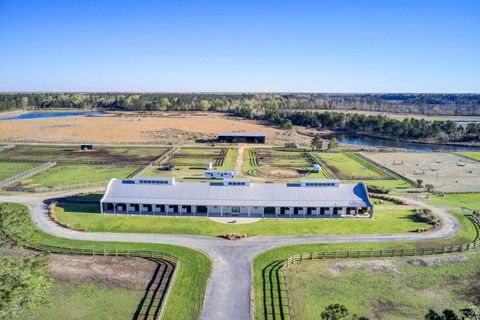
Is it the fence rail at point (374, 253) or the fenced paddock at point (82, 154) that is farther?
the fenced paddock at point (82, 154)

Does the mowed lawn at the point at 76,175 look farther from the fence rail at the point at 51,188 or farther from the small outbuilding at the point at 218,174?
the small outbuilding at the point at 218,174

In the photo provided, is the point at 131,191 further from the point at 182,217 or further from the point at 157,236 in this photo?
the point at 157,236

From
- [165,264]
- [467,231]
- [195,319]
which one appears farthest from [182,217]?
[467,231]

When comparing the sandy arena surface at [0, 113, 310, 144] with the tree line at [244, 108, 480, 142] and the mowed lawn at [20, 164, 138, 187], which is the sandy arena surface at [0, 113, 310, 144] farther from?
the mowed lawn at [20, 164, 138, 187]

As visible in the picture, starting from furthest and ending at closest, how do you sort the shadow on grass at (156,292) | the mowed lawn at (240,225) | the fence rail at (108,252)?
1. the mowed lawn at (240,225)
2. the fence rail at (108,252)
3. the shadow on grass at (156,292)

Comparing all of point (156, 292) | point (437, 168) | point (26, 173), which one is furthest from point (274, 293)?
point (437, 168)

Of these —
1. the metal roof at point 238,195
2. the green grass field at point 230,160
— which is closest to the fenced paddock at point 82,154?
the green grass field at point 230,160
